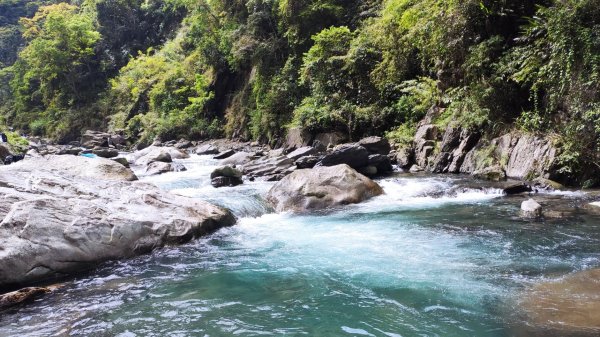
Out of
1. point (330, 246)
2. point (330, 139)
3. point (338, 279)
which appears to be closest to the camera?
point (338, 279)

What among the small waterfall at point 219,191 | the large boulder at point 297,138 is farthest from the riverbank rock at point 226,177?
the large boulder at point 297,138

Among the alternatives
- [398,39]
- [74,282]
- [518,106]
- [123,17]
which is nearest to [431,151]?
[518,106]

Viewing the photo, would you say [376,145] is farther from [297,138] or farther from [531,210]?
[531,210]

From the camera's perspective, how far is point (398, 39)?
1769 centimetres

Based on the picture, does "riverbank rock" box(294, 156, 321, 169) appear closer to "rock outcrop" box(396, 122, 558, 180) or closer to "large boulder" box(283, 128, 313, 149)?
"rock outcrop" box(396, 122, 558, 180)

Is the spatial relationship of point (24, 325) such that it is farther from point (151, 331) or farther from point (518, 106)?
point (518, 106)

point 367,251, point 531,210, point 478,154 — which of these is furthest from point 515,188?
point 367,251

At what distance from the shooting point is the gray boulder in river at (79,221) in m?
6.00

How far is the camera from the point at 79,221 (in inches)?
266

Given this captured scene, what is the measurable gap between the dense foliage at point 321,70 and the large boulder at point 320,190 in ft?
16.0

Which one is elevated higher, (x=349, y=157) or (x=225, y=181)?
(x=349, y=157)

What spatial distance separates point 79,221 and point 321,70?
51.6 feet

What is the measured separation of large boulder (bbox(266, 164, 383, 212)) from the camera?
34.4 ft

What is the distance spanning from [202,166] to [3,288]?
13033 millimetres
